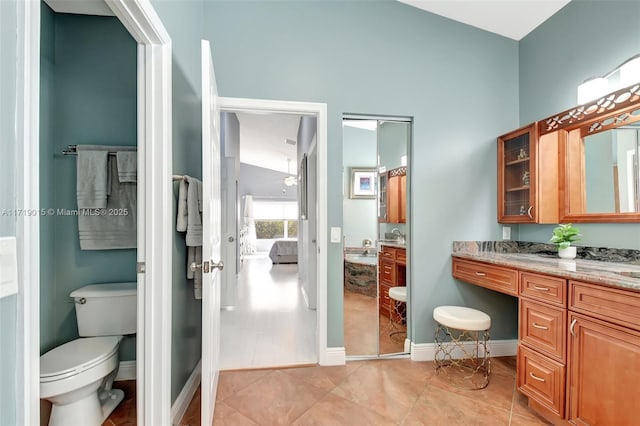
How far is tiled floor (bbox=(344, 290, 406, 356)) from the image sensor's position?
8.46ft

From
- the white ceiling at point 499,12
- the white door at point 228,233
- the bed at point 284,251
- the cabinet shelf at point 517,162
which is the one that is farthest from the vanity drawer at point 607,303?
the bed at point 284,251

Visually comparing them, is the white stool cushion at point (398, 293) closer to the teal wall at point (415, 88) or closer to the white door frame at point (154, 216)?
the teal wall at point (415, 88)

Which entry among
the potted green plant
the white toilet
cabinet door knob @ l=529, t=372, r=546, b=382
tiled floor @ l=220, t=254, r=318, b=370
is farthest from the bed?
cabinet door knob @ l=529, t=372, r=546, b=382

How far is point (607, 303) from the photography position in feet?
4.58

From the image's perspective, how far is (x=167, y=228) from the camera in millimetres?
1479

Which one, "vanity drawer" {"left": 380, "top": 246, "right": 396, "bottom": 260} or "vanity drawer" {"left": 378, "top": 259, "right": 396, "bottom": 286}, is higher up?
"vanity drawer" {"left": 380, "top": 246, "right": 396, "bottom": 260}

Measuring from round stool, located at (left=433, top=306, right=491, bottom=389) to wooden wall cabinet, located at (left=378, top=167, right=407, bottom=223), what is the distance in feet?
2.70

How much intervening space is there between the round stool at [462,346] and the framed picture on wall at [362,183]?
1.07 metres

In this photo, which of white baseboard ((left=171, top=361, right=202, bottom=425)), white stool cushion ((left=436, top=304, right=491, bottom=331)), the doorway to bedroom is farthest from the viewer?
Answer: the doorway to bedroom

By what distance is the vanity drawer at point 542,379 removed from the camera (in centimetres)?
162

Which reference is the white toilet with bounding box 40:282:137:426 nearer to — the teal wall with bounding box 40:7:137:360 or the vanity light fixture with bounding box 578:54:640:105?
the teal wall with bounding box 40:7:137:360

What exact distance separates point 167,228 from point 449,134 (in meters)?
2.31

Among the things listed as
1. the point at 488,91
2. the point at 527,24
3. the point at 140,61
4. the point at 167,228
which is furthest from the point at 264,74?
the point at 527,24

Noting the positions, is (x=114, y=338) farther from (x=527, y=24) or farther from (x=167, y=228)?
(x=527, y=24)
